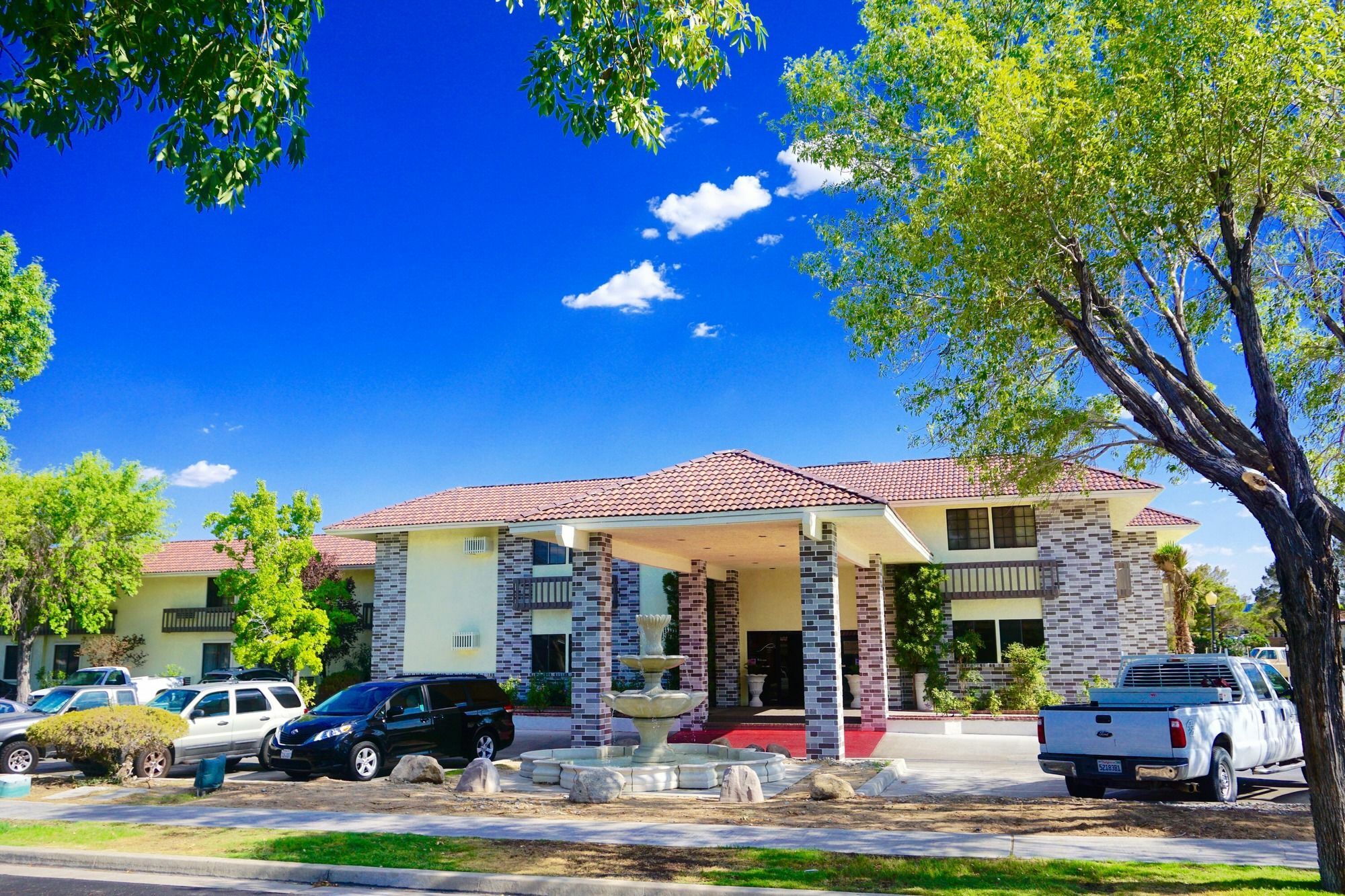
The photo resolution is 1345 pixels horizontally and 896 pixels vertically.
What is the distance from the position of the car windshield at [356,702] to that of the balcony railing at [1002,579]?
16240 millimetres

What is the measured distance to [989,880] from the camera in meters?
8.12

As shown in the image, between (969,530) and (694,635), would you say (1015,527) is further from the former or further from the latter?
(694,635)

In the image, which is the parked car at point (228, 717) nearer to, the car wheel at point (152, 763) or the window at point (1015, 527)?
the car wheel at point (152, 763)

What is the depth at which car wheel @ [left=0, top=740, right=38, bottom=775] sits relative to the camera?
17.0 m

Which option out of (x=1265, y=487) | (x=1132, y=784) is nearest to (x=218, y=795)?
(x=1132, y=784)

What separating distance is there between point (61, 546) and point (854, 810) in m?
31.5

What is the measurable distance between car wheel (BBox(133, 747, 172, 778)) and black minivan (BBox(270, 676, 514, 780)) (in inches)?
66.5

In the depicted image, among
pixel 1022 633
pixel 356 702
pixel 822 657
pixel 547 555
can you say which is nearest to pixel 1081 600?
pixel 1022 633

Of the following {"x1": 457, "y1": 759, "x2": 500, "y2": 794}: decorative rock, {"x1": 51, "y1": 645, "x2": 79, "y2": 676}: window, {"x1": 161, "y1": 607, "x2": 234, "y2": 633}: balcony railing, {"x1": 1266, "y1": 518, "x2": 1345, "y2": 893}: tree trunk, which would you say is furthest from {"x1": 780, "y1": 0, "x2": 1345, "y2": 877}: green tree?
{"x1": 51, "y1": 645, "x2": 79, "y2": 676}: window

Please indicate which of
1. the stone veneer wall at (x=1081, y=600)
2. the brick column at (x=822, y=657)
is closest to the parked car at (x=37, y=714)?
the brick column at (x=822, y=657)

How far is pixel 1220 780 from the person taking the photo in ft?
42.0

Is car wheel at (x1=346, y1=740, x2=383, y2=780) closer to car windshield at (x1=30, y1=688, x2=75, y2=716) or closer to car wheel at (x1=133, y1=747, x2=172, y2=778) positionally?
car wheel at (x1=133, y1=747, x2=172, y2=778)

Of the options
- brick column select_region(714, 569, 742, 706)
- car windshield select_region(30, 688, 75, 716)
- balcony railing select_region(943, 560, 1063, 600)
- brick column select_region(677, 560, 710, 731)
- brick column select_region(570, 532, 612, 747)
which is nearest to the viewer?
brick column select_region(570, 532, 612, 747)

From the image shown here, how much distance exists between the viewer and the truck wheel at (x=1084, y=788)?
13320 millimetres
